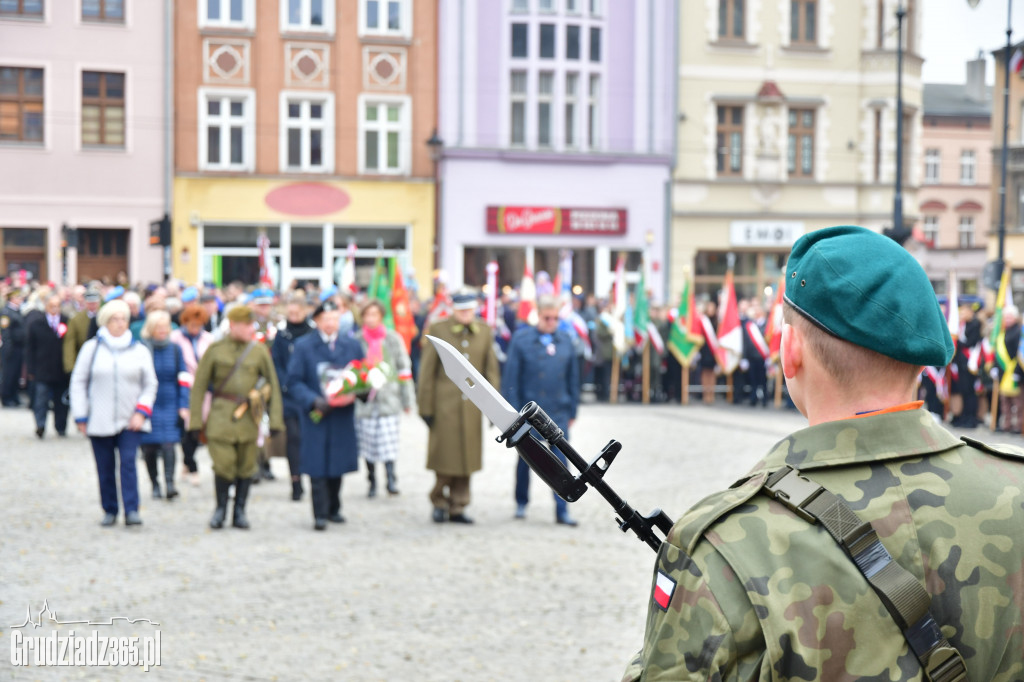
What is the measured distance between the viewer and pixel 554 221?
113 feet

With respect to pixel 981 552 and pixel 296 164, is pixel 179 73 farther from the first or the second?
pixel 981 552

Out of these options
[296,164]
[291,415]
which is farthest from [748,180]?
[291,415]

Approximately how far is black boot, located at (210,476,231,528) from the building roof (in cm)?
7201

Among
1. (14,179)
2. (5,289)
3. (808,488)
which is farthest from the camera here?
(14,179)

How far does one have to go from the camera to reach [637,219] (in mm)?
35125

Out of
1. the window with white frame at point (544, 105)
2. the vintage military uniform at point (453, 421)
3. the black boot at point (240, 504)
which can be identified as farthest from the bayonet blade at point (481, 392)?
the window with white frame at point (544, 105)

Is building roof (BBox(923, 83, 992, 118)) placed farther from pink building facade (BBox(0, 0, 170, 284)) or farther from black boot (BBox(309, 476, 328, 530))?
black boot (BBox(309, 476, 328, 530))

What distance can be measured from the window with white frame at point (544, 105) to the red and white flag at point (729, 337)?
12705 millimetres

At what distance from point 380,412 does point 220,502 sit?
229 cm

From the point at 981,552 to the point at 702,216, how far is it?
34.2 m

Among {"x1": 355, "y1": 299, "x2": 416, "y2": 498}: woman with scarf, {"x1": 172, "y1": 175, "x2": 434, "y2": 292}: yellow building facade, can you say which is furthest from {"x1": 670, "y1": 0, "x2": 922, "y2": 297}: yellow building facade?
{"x1": 355, "y1": 299, "x2": 416, "y2": 498}: woman with scarf

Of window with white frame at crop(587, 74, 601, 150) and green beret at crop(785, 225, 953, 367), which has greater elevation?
window with white frame at crop(587, 74, 601, 150)

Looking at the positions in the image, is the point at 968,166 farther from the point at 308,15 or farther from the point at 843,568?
the point at 843,568

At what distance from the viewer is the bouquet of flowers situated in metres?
10.5
